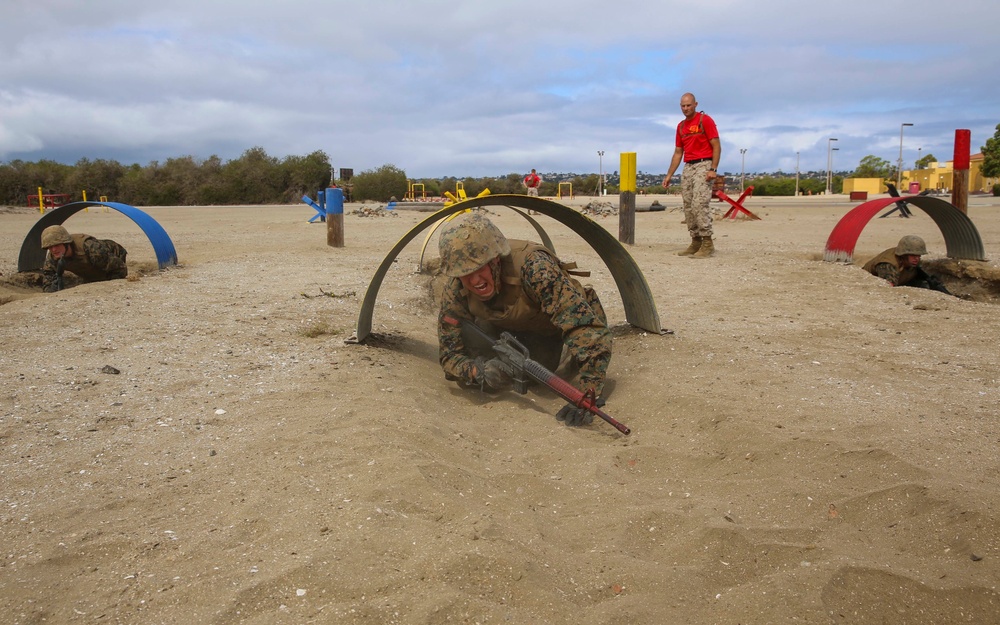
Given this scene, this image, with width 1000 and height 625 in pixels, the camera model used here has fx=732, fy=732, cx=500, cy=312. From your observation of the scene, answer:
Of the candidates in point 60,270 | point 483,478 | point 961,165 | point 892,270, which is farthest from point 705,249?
point 60,270

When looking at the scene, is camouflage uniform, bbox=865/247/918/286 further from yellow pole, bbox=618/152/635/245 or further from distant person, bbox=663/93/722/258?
yellow pole, bbox=618/152/635/245

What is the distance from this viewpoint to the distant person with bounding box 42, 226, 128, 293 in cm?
792

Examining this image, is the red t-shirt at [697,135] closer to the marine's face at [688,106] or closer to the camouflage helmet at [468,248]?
the marine's face at [688,106]

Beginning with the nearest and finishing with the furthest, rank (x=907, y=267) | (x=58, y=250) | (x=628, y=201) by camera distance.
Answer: (x=907, y=267)
(x=58, y=250)
(x=628, y=201)

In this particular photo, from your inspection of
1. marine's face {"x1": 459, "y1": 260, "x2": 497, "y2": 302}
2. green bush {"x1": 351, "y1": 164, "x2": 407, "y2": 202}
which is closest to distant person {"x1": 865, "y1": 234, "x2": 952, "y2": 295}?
marine's face {"x1": 459, "y1": 260, "x2": 497, "y2": 302}

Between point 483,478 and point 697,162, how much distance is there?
7.45 m

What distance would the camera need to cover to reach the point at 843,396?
12.8ft

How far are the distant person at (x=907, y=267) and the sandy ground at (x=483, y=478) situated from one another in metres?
1.72

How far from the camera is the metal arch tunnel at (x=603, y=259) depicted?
4574 millimetres

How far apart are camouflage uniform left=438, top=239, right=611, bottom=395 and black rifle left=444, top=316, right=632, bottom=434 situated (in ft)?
0.31

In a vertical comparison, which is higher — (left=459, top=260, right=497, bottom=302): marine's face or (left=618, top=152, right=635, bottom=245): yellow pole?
(left=618, top=152, right=635, bottom=245): yellow pole

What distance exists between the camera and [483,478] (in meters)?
3.11

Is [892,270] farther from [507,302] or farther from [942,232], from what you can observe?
[507,302]

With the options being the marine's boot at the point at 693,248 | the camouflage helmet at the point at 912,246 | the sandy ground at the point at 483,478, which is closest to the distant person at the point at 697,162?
the marine's boot at the point at 693,248
